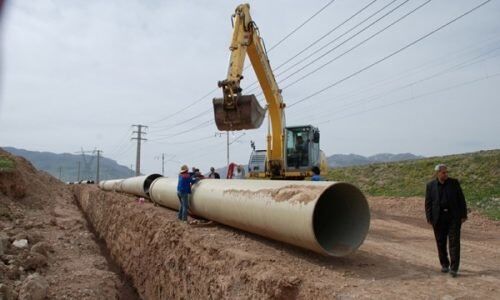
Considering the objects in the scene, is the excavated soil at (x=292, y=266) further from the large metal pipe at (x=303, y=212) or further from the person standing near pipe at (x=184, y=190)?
the person standing near pipe at (x=184, y=190)

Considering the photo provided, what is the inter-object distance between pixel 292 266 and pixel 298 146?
28.2 feet

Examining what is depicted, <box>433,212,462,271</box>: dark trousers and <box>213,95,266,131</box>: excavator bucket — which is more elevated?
<box>213,95,266,131</box>: excavator bucket

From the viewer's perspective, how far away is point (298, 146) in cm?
1441

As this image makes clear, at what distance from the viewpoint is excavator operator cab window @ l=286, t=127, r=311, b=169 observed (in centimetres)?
1430

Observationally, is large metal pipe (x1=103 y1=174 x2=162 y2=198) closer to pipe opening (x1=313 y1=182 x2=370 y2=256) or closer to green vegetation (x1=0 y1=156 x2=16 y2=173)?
green vegetation (x1=0 y1=156 x2=16 y2=173)

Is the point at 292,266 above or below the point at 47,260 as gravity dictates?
above

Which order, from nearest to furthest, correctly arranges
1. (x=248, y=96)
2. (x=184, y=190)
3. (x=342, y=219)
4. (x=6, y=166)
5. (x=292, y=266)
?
1. (x=292, y=266)
2. (x=342, y=219)
3. (x=184, y=190)
4. (x=248, y=96)
5. (x=6, y=166)

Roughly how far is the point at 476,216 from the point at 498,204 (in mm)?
1860

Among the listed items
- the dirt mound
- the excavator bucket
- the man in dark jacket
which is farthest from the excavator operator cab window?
the man in dark jacket

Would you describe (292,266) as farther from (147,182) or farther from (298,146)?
(147,182)

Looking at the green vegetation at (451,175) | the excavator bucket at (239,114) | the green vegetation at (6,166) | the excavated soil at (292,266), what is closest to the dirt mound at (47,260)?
the green vegetation at (6,166)

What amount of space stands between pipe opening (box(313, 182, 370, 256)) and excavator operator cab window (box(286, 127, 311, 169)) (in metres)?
6.70

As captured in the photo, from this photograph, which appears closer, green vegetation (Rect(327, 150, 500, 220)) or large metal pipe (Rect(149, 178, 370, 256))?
large metal pipe (Rect(149, 178, 370, 256))

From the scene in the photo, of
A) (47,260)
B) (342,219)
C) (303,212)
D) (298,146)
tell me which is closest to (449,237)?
(342,219)
